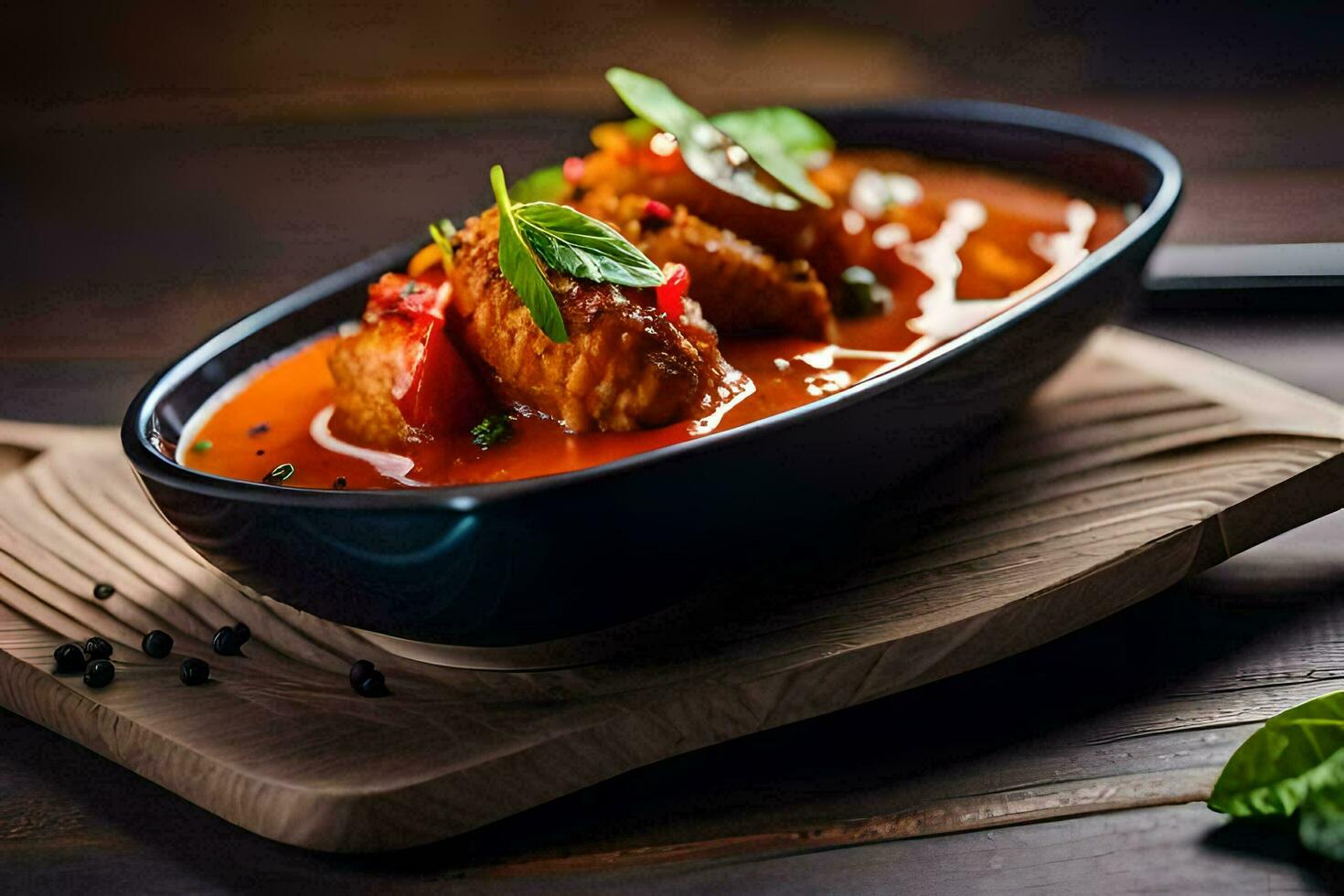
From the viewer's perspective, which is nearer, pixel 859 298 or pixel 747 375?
pixel 747 375

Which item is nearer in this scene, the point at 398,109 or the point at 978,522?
the point at 978,522

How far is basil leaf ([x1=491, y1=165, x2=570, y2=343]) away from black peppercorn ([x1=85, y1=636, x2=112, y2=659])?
871 mm

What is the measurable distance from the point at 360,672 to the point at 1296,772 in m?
1.31

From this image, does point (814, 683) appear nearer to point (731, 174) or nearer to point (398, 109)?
point (731, 174)

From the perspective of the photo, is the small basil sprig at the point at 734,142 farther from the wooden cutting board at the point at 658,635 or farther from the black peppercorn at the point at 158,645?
the black peppercorn at the point at 158,645

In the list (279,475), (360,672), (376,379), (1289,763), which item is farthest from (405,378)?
(1289,763)

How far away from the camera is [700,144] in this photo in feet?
9.10

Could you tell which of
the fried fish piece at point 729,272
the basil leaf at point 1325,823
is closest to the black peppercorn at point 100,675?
the fried fish piece at point 729,272

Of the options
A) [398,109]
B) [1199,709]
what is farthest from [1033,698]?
[398,109]

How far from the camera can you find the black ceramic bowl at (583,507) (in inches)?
74.2

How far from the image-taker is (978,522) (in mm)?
2480

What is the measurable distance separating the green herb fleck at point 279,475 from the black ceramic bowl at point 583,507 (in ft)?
0.61

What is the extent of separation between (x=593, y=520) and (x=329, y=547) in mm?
368

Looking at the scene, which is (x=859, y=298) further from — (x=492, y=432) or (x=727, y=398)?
(x=492, y=432)
